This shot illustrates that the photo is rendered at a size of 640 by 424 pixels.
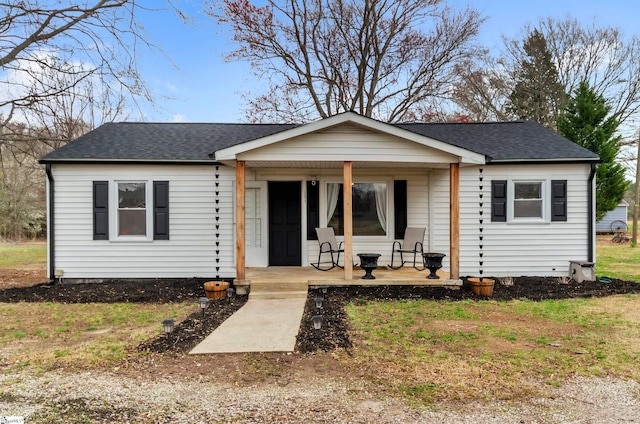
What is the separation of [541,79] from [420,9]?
25.4ft

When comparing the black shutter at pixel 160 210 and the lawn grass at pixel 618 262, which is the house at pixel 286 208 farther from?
the lawn grass at pixel 618 262

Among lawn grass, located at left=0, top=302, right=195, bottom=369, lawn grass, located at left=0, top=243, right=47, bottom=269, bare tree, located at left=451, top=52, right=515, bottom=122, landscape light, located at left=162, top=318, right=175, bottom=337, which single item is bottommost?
lawn grass, located at left=0, top=243, right=47, bottom=269

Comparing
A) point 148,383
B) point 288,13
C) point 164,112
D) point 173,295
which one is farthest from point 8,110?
point 288,13

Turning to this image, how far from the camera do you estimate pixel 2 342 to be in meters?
4.45

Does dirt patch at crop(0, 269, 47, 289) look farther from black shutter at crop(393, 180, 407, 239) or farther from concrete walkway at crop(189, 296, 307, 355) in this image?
black shutter at crop(393, 180, 407, 239)

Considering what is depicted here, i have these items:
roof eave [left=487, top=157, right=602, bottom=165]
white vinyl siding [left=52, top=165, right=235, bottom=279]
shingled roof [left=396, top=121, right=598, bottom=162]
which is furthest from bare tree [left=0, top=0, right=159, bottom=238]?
roof eave [left=487, top=157, right=602, bottom=165]

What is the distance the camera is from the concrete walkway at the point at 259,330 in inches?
163

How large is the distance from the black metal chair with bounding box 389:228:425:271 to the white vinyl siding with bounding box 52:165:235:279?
3.50m

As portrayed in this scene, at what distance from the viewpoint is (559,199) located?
8.19 meters

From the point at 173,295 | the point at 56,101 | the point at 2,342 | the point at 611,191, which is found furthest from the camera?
the point at 611,191

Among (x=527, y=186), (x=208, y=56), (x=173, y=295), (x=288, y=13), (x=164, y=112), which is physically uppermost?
(x=288, y=13)

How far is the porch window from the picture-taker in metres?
8.67

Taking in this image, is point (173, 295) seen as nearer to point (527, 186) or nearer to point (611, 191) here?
point (527, 186)

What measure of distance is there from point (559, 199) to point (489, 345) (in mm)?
5320
